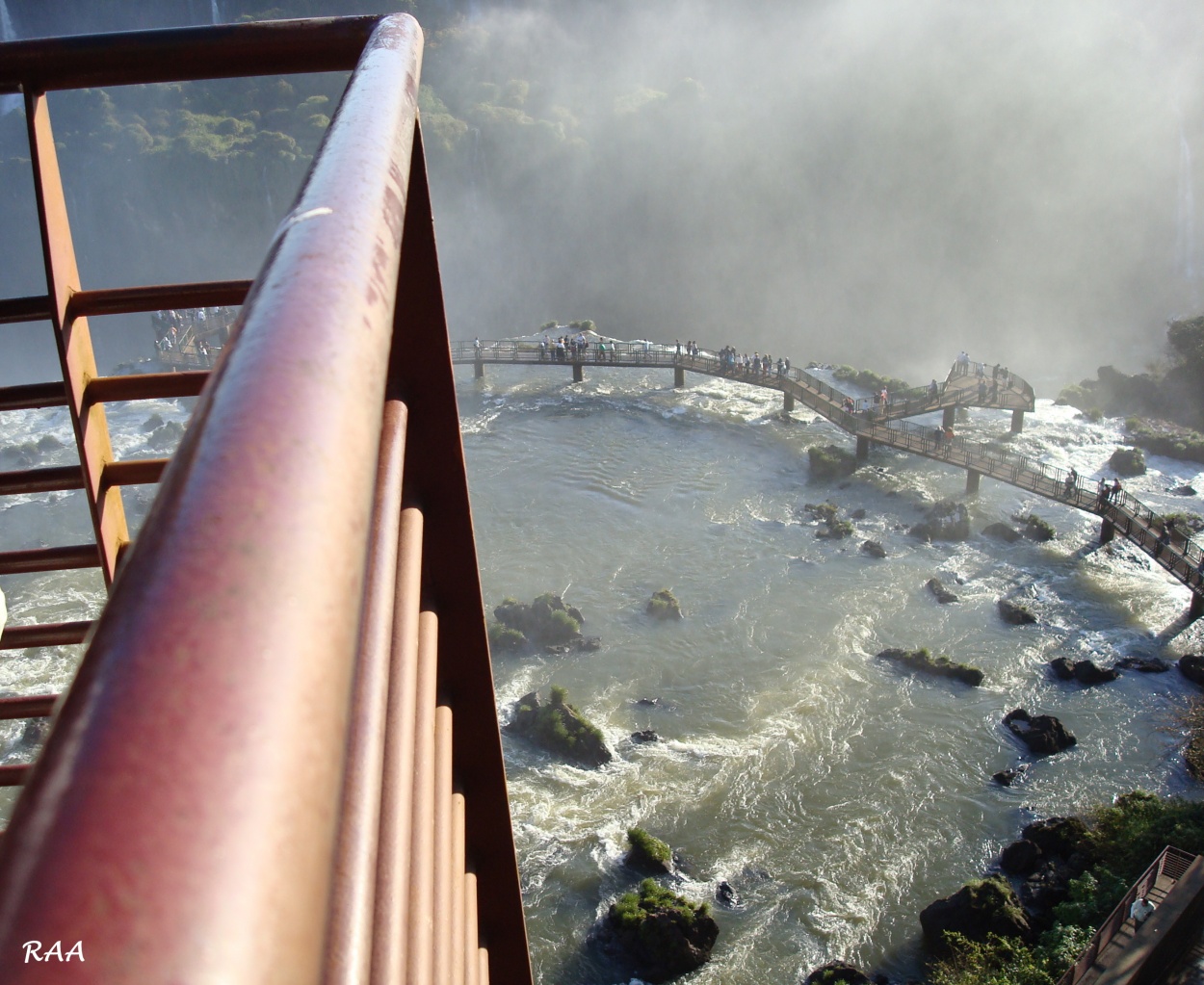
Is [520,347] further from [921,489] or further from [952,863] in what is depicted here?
[952,863]

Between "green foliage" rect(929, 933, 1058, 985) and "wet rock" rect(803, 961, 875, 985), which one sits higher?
"green foliage" rect(929, 933, 1058, 985)

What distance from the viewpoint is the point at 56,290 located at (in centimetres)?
216

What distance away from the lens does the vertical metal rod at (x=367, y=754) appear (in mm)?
698

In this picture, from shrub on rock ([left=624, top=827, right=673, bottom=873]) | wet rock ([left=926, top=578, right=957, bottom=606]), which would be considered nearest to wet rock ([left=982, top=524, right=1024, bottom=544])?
wet rock ([left=926, top=578, right=957, bottom=606])

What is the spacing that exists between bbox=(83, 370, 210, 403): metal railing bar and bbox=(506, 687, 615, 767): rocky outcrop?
34.4ft

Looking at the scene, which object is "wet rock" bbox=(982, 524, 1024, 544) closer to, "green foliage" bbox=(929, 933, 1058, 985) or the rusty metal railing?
"green foliage" bbox=(929, 933, 1058, 985)

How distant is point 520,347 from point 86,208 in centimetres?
3000

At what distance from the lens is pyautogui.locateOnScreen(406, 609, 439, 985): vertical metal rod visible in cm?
123

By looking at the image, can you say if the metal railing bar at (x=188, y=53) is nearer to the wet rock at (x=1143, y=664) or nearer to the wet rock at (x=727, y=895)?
the wet rock at (x=727, y=895)

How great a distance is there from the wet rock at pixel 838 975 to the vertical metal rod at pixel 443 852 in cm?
818

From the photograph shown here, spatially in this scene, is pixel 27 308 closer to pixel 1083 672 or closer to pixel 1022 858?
pixel 1022 858

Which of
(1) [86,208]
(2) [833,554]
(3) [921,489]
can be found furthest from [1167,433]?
(1) [86,208]

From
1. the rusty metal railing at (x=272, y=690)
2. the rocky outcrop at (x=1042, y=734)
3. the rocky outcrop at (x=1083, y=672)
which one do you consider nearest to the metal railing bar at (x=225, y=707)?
the rusty metal railing at (x=272, y=690)

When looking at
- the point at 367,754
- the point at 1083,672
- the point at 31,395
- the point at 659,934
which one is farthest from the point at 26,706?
the point at 1083,672
